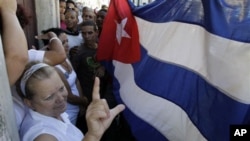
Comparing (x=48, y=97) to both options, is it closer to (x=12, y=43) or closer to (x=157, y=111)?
(x=12, y=43)

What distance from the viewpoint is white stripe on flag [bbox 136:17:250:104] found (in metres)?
1.57

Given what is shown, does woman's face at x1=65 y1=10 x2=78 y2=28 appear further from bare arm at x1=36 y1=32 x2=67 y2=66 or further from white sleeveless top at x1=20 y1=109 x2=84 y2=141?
white sleeveless top at x1=20 y1=109 x2=84 y2=141

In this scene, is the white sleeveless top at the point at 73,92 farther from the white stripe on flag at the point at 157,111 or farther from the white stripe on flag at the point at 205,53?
the white stripe on flag at the point at 205,53

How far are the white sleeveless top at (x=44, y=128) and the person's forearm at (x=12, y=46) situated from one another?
269mm

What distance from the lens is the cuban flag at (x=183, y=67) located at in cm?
161

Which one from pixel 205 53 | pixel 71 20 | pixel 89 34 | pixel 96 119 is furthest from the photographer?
pixel 71 20

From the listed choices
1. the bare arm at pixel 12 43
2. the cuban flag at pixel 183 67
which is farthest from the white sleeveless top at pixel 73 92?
the bare arm at pixel 12 43

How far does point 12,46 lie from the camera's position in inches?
46.8

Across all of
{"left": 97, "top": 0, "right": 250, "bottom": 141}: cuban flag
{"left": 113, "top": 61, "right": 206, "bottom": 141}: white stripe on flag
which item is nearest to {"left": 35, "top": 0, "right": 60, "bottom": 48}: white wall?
{"left": 97, "top": 0, "right": 250, "bottom": 141}: cuban flag

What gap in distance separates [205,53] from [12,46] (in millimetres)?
1114

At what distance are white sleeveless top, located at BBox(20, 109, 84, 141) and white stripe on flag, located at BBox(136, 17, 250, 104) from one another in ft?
2.72

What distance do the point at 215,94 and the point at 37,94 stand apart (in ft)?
3.19

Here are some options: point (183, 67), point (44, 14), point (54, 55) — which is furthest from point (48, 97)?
point (44, 14)

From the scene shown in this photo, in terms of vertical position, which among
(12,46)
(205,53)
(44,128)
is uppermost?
(12,46)
